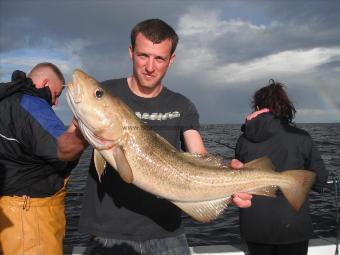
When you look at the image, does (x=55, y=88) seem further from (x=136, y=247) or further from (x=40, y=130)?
(x=136, y=247)

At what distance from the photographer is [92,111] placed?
139 inches

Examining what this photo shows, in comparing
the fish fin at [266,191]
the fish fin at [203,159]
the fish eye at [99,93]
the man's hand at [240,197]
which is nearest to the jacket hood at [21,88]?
the fish eye at [99,93]

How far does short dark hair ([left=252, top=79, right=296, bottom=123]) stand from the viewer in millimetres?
5945

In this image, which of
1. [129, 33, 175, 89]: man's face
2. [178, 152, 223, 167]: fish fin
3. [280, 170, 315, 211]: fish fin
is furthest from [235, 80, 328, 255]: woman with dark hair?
[129, 33, 175, 89]: man's face

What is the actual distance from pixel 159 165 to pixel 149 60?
1064 millimetres

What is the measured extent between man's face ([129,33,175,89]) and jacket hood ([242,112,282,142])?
2.08m

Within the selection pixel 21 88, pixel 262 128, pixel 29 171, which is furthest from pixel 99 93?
pixel 262 128

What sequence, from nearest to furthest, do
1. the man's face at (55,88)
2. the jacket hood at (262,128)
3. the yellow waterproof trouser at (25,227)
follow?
the yellow waterproof trouser at (25,227)
the man's face at (55,88)
the jacket hood at (262,128)

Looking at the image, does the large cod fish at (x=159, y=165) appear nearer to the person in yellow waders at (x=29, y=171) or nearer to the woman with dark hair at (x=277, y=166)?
the person in yellow waders at (x=29, y=171)

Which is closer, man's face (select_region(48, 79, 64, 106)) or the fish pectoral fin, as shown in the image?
the fish pectoral fin

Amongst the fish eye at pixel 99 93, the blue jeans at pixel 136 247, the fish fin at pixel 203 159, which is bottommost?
the blue jeans at pixel 136 247

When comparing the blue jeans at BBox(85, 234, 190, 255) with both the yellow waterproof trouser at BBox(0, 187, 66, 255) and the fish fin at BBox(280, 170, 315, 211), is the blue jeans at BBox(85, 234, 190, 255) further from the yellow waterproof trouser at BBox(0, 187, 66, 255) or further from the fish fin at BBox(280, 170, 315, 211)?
the fish fin at BBox(280, 170, 315, 211)

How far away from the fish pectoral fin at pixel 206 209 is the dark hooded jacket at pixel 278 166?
1.63 meters

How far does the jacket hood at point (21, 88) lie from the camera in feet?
15.2
